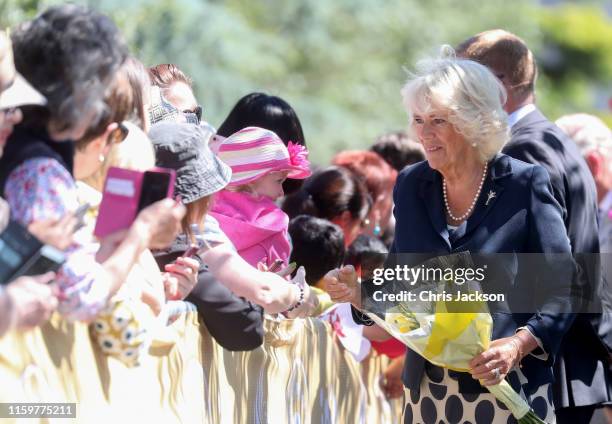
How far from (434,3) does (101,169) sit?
2375 centimetres

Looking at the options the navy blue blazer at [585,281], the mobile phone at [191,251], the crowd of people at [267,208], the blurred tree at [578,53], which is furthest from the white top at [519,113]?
the blurred tree at [578,53]

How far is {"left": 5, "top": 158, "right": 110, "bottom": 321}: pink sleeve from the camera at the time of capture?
282 cm

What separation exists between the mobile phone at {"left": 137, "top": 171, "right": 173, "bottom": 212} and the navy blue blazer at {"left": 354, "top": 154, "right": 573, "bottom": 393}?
1.68 metres

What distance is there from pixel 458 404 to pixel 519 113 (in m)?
1.49

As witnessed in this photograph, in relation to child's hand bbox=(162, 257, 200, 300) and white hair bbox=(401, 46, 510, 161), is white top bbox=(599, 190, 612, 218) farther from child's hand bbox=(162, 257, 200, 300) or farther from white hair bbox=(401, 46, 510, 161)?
child's hand bbox=(162, 257, 200, 300)

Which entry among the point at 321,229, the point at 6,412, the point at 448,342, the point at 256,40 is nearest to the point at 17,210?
the point at 6,412

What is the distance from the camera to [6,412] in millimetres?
2885

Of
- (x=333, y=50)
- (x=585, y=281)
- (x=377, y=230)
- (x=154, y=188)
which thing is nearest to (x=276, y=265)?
(x=585, y=281)

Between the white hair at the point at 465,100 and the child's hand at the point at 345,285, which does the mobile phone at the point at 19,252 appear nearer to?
the child's hand at the point at 345,285

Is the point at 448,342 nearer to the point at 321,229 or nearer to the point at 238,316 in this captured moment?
the point at 238,316

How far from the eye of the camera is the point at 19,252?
2.77m

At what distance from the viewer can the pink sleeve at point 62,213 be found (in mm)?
2816

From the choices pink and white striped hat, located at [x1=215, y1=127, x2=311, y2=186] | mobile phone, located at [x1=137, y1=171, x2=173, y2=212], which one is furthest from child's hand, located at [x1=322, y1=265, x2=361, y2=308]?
mobile phone, located at [x1=137, y1=171, x2=173, y2=212]

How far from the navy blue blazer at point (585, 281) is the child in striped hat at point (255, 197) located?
1054 millimetres
